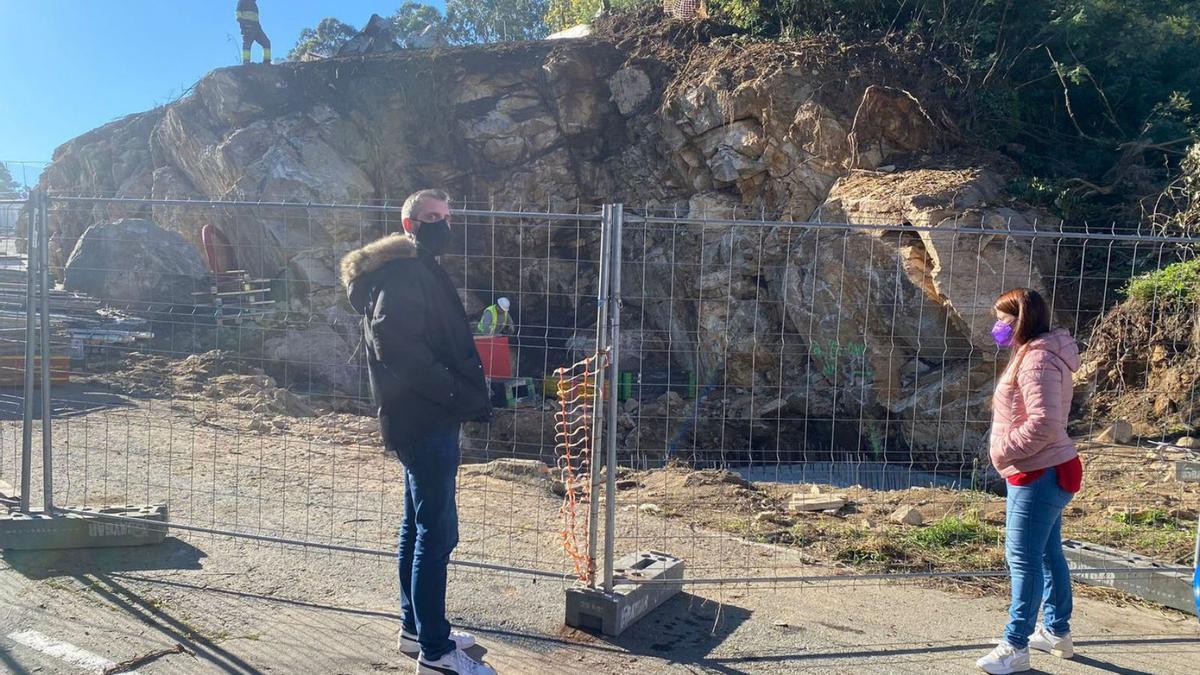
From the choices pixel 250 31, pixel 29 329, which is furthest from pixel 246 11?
pixel 29 329

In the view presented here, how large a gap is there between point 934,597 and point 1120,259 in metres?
8.43

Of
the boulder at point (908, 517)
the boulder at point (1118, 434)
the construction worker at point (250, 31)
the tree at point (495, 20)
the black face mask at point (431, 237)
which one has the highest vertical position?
the tree at point (495, 20)

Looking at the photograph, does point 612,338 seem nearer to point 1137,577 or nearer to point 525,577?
point 525,577

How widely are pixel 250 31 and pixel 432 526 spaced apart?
2009 cm

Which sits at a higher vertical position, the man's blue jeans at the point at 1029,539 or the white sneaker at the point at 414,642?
the man's blue jeans at the point at 1029,539

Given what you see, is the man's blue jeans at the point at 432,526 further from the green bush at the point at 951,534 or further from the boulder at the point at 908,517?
the boulder at the point at 908,517

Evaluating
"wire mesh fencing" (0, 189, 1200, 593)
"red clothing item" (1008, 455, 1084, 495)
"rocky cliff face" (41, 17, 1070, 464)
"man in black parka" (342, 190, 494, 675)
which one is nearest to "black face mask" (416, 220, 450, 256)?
"man in black parka" (342, 190, 494, 675)

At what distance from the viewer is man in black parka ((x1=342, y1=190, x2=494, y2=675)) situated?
130 inches

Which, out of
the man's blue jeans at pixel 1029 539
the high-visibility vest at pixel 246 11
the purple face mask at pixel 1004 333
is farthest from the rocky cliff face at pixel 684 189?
the man's blue jeans at pixel 1029 539

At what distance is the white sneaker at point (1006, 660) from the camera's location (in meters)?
3.80

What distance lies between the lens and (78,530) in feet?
16.5

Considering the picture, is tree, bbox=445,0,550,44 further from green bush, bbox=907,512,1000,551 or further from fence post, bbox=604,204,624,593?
fence post, bbox=604,204,624,593

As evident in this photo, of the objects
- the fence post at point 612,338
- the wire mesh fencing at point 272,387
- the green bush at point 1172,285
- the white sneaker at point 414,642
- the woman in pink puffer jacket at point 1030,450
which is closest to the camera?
the woman in pink puffer jacket at point 1030,450

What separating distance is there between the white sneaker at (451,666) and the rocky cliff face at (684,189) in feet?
20.2
